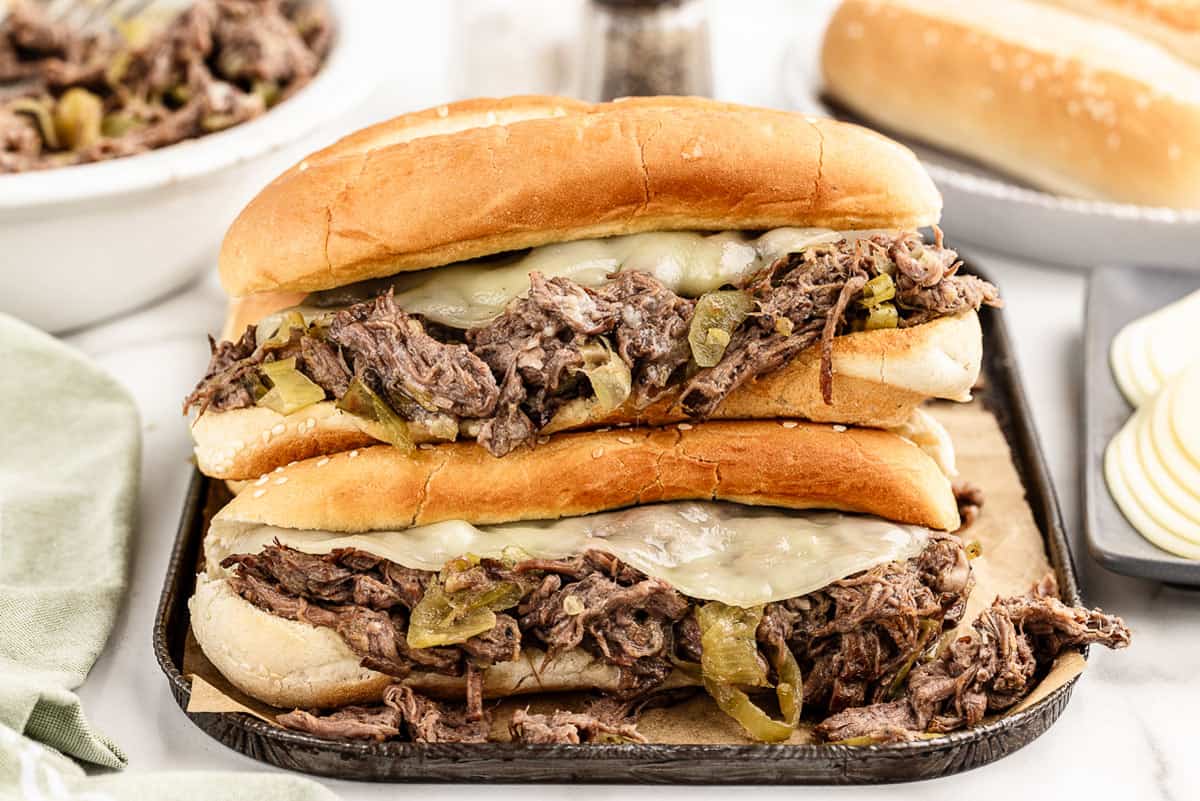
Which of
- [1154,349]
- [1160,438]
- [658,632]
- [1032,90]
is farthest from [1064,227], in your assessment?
[658,632]

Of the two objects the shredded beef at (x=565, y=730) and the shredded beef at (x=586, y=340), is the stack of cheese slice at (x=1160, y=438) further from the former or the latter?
the shredded beef at (x=565, y=730)

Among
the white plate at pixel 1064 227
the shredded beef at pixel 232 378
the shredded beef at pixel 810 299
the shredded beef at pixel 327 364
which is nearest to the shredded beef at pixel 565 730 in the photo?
the shredded beef at pixel 810 299

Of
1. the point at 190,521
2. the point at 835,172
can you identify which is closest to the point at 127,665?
the point at 190,521

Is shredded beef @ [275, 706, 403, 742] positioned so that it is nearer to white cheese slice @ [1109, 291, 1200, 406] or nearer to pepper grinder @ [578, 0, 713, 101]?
white cheese slice @ [1109, 291, 1200, 406]

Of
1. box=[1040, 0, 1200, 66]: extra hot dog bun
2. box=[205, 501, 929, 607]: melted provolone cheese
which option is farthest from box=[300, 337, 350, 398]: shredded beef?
box=[1040, 0, 1200, 66]: extra hot dog bun

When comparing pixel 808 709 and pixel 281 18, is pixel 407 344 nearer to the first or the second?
pixel 808 709

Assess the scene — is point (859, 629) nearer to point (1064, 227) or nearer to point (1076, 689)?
point (1076, 689)
